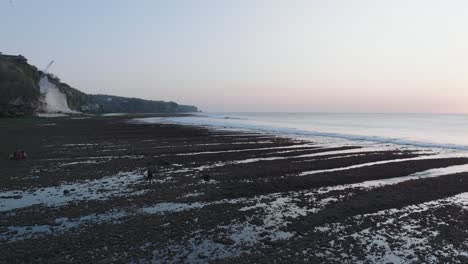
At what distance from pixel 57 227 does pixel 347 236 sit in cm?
697

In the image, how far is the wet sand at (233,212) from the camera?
821cm

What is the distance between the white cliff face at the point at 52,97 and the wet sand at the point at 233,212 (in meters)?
81.6

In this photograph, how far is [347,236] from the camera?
30.5ft

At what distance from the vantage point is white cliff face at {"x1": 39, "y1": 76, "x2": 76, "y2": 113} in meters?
94.2

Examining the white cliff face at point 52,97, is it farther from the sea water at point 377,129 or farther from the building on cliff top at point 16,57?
the sea water at point 377,129

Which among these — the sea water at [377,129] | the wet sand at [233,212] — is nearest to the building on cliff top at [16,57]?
the sea water at [377,129]

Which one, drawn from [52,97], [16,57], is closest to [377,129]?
[52,97]

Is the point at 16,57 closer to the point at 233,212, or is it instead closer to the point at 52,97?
the point at 52,97

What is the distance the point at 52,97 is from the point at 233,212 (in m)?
100

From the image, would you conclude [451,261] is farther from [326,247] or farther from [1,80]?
[1,80]

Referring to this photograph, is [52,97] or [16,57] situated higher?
[16,57]

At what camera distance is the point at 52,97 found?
99.8 m

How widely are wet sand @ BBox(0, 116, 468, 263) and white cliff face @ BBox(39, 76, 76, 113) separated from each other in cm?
8157

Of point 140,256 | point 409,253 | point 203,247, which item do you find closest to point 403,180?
point 409,253
